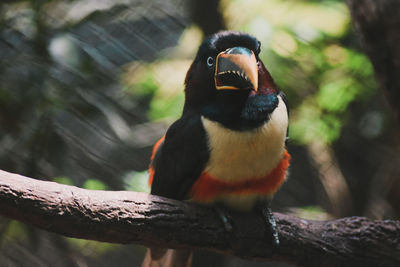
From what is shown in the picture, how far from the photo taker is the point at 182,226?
177cm

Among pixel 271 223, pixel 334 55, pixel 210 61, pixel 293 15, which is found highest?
pixel 210 61

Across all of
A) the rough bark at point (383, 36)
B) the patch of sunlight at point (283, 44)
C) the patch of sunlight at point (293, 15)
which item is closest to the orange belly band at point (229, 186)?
the rough bark at point (383, 36)

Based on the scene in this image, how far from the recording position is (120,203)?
5.40 ft

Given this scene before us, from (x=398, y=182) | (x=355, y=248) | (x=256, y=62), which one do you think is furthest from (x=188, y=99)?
(x=398, y=182)

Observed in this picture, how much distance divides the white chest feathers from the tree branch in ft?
0.58

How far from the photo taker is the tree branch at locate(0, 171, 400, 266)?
1.47 m

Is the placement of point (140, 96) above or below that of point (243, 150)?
below

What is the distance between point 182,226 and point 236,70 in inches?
22.0

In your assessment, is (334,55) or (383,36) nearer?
(383,36)

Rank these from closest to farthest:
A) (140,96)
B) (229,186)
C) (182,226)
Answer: (182,226) < (229,186) < (140,96)

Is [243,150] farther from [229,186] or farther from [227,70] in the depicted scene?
[227,70]

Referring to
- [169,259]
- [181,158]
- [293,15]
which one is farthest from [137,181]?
[293,15]

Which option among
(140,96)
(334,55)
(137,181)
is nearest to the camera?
(137,181)

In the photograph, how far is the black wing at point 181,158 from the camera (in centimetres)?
193
